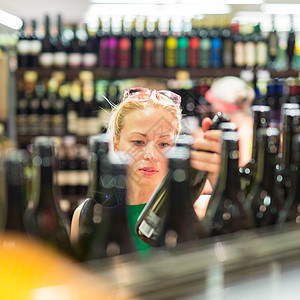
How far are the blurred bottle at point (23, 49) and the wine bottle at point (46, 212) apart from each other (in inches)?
118

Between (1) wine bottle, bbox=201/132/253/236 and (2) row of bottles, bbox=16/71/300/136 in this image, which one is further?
(2) row of bottles, bbox=16/71/300/136

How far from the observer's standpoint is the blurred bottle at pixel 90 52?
3.37 metres

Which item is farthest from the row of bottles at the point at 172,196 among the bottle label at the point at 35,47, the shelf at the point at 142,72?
the bottle label at the point at 35,47

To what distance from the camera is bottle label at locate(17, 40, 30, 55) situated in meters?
3.38

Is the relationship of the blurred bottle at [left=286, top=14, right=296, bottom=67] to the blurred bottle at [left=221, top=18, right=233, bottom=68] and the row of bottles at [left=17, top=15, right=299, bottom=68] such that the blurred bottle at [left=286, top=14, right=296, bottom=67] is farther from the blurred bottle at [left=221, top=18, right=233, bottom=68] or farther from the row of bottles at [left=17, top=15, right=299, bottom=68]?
the blurred bottle at [left=221, top=18, right=233, bottom=68]

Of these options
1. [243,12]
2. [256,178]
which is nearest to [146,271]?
[256,178]

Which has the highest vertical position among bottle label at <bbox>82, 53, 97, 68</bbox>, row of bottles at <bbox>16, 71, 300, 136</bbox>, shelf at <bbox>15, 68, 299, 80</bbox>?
bottle label at <bbox>82, 53, 97, 68</bbox>

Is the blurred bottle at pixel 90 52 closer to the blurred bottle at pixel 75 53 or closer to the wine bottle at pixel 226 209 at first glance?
the blurred bottle at pixel 75 53

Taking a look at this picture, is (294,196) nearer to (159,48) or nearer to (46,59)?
(159,48)

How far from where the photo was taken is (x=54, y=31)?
11.5ft

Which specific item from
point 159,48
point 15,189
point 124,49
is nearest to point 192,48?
point 159,48

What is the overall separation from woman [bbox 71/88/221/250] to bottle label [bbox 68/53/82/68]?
2.72 meters

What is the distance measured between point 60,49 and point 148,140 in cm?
292

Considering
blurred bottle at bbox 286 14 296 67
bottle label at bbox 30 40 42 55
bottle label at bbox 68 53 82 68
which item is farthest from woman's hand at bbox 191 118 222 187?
blurred bottle at bbox 286 14 296 67
